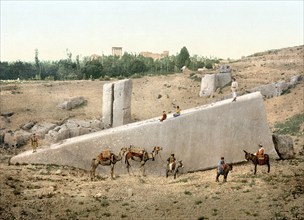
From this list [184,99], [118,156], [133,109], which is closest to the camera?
[118,156]

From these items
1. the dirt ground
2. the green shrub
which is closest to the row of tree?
the green shrub

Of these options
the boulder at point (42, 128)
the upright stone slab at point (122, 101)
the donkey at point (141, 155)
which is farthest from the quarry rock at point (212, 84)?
the donkey at point (141, 155)

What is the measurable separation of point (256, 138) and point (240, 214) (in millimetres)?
6194

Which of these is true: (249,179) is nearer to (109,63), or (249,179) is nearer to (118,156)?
(118,156)

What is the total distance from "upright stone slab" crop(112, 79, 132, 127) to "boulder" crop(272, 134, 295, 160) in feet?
29.5

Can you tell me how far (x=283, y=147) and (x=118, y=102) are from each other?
9.87 m

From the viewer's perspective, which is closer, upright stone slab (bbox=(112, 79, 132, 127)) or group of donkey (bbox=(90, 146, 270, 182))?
group of donkey (bbox=(90, 146, 270, 182))

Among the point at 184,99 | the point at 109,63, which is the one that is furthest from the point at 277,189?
the point at 109,63

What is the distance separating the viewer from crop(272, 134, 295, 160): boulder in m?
18.3

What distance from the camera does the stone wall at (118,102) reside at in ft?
80.1

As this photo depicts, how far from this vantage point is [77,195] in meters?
14.2

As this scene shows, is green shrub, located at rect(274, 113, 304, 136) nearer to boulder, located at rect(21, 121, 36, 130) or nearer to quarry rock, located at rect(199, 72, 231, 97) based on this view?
quarry rock, located at rect(199, 72, 231, 97)

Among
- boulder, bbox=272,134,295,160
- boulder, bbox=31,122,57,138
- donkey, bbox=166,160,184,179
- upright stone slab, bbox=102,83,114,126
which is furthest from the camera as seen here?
boulder, bbox=31,122,57,138

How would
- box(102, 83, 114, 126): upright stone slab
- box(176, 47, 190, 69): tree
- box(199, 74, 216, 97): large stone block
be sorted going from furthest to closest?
box(176, 47, 190, 69): tree < box(199, 74, 216, 97): large stone block < box(102, 83, 114, 126): upright stone slab
